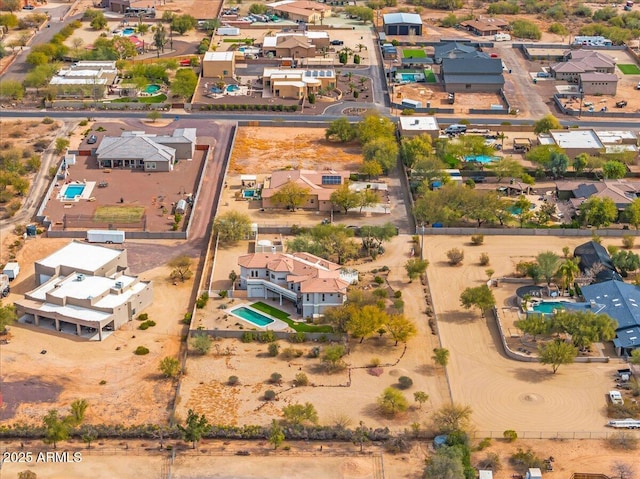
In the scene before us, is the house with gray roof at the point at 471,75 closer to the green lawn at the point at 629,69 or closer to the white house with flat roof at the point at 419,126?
the white house with flat roof at the point at 419,126

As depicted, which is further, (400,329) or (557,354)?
(400,329)

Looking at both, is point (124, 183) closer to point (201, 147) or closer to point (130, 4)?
point (201, 147)

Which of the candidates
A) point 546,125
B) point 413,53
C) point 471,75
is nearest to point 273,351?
point 546,125

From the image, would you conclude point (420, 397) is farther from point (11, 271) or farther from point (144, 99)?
point (144, 99)

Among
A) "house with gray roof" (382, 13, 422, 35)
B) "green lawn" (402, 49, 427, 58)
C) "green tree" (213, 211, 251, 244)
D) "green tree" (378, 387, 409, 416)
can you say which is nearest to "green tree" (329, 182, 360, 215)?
"green tree" (213, 211, 251, 244)

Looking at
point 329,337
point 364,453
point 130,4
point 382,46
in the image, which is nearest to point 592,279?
point 329,337

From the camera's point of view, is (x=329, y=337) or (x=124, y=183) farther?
(x=124, y=183)

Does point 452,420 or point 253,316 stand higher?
point 452,420
